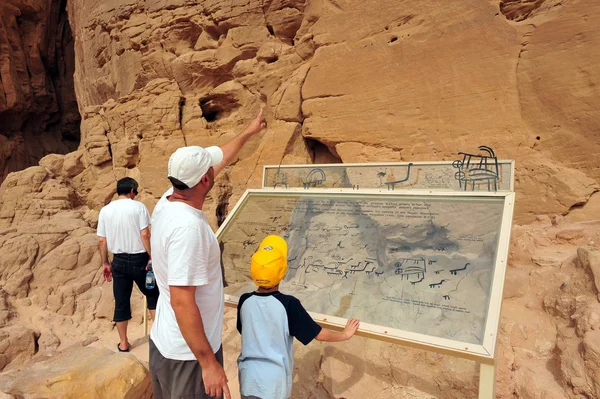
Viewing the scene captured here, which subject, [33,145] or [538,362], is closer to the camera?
[538,362]

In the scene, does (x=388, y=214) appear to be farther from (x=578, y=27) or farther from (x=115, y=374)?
(x=578, y=27)

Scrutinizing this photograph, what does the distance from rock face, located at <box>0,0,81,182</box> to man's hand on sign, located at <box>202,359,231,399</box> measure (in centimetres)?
1324

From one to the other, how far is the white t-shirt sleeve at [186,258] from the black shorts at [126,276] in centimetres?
188

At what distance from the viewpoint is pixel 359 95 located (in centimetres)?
446

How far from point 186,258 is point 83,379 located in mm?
1356

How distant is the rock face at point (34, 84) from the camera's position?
445 inches

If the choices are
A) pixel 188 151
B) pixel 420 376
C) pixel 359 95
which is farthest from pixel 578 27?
pixel 188 151

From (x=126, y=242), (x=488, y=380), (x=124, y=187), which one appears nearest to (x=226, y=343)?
(x=126, y=242)

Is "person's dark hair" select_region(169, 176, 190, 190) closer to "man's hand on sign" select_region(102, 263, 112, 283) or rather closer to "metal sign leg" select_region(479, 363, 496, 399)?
"metal sign leg" select_region(479, 363, 496, 399)

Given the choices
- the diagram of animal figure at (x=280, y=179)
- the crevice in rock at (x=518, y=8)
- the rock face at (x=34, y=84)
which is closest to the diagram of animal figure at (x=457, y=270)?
the diagram of animal figure at (x=280, y=179)

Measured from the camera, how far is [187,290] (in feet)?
4.21

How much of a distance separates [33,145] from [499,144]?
14.0 meters

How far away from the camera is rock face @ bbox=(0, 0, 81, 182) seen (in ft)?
37.1

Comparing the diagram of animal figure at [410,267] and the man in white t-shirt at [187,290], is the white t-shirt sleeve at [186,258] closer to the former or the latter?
the man in white t-shirt at [187,290]
